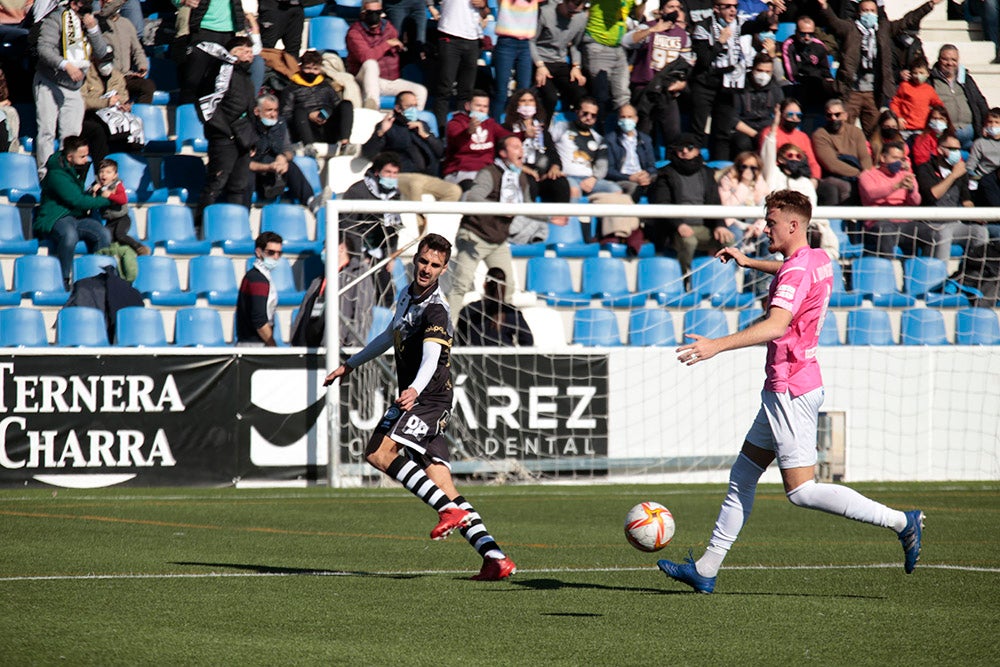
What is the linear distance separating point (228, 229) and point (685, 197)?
5.69 metres

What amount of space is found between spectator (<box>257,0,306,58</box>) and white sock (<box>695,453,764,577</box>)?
487 inches

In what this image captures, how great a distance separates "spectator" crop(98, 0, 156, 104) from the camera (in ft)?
54.8

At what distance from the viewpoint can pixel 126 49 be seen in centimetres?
1684

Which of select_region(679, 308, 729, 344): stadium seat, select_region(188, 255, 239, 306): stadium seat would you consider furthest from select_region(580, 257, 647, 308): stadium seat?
select_region(188, 255, 239, 306): stadium seat

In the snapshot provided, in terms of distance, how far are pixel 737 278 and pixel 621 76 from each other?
3.75 m

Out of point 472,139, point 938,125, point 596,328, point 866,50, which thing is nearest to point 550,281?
point 596,328

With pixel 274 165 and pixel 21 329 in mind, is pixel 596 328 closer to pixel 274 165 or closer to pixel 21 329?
pixel 274 165

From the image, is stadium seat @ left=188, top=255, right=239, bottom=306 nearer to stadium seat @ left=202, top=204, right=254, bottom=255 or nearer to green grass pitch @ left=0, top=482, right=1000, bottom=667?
stadium seat @ left=202, top=204, right=254, bottom=255

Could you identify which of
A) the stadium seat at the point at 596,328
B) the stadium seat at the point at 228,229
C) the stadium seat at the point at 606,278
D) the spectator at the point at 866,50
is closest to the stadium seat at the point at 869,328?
the stadium seat at the point at 606,278

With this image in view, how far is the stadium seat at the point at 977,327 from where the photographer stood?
16172 millimetres

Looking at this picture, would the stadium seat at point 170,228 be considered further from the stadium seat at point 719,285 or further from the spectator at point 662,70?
the spectator at point 662,70

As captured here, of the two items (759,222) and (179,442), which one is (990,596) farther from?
(759,222)

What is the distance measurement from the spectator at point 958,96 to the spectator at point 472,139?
744 centimetres

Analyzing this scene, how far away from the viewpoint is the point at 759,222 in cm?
1688
